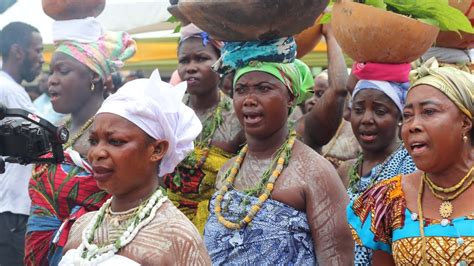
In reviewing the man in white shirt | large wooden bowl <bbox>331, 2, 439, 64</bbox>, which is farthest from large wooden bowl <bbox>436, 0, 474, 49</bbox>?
the man in white shirt

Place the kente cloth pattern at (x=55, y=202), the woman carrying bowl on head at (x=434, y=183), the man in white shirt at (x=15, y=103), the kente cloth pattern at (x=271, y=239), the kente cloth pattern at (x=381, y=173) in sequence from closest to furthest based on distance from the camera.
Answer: the woman carrying bowl on head at (x=434, y=183)
the kente cloth pattern at (x=271, y=239)
the kente cloth pattern at (x=381, y=173)
the kente cloth pattern at (x=55, y=202)
the man in white shirt at (x=15, y=103)

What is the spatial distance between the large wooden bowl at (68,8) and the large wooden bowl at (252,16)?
1.74 m

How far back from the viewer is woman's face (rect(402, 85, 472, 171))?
4.26 m

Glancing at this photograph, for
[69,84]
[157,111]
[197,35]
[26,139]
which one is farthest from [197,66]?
[26,139]

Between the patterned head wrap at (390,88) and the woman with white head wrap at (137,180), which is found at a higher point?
the woman with white head wrap at (137,180)

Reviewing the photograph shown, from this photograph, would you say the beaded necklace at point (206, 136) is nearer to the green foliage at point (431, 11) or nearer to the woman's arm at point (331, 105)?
the woman's arm at point (331, 105)

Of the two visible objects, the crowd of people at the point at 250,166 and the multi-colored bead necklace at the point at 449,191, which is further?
the multi-colored bead necklace at the point at 449,191

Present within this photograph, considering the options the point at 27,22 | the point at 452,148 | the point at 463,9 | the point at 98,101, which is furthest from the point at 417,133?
the point at 27,22

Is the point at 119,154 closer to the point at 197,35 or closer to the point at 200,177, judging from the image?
the point at 200,177

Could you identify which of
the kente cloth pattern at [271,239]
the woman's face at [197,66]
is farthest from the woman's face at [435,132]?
the woman's face at [197,66]

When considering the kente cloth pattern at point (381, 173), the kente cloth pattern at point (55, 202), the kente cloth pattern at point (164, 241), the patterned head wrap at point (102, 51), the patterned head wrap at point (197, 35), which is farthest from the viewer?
the patterned head wrap at point (102, 51)

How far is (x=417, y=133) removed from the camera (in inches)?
169

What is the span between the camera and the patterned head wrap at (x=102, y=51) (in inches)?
262

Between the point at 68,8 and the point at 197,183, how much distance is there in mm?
1777
